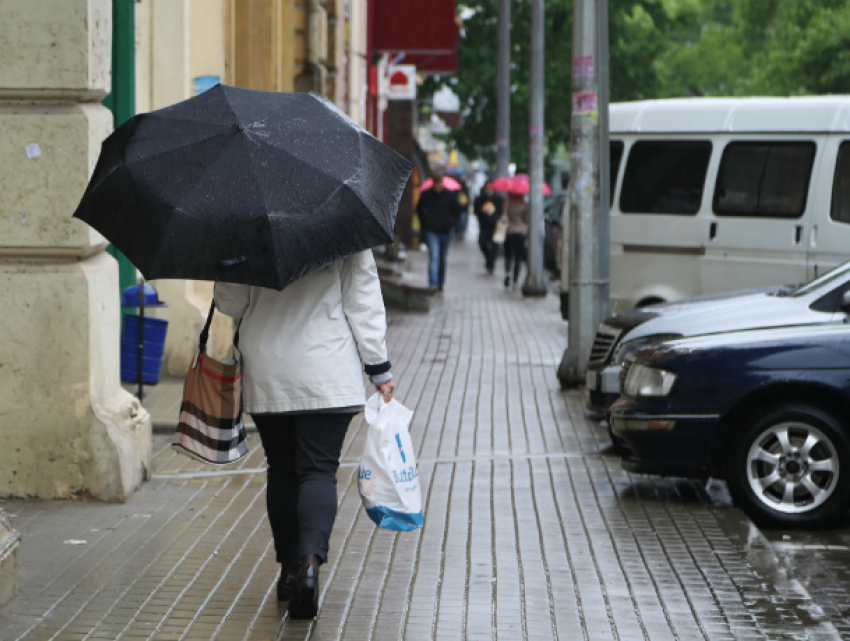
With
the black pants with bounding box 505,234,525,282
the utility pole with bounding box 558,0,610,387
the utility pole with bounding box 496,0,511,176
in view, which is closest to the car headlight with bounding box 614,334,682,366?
the utility pole with bounding box 558,0,610,387

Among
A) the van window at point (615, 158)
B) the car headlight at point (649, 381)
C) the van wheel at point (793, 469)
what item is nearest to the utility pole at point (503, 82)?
the van window at point (615, 158)

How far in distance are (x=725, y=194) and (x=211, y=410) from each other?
7850 mm

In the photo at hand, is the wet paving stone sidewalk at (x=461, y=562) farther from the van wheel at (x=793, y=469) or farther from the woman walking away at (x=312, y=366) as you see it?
the woman walking away at (x=312, y=366)

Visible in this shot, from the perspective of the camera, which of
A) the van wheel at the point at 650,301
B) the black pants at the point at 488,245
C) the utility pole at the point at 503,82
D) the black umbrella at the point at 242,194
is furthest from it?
the utility pole at the point at 503,82

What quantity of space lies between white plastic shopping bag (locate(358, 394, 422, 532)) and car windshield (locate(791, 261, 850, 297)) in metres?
3.50

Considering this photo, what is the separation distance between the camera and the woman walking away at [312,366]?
15.8ft

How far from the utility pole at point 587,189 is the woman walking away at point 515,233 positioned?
1110 centimetres

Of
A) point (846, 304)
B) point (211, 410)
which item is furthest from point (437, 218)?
point (211, 410)

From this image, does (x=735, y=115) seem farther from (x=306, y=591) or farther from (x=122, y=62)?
(x=306, y=591)

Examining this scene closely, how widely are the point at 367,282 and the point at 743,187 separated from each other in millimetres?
7640

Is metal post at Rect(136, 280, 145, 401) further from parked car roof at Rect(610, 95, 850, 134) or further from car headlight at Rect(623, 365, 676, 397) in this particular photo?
parked car roof at Rect(610, 95, 850, 134)

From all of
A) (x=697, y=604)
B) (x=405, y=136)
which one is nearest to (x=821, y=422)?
(x=697, y=604)

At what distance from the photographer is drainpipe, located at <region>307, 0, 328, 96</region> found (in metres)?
15.2

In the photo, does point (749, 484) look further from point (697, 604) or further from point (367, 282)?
point (367, 282)
